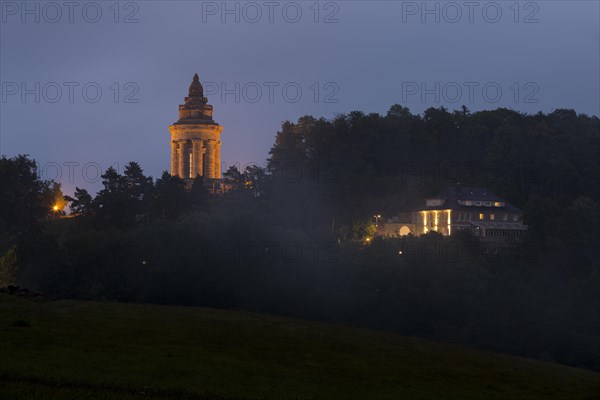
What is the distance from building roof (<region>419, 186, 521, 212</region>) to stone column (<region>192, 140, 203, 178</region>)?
1838 inches

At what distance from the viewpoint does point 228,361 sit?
52.6m

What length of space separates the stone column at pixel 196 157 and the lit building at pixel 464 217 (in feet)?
134

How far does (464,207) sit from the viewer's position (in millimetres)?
153000

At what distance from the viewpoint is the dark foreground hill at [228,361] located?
44.6m

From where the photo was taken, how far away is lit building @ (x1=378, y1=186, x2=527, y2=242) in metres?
151

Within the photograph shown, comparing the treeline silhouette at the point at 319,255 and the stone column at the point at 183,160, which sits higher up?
the stone column at the point at 183,160

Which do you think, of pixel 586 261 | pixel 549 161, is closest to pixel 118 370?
pixel 586 261

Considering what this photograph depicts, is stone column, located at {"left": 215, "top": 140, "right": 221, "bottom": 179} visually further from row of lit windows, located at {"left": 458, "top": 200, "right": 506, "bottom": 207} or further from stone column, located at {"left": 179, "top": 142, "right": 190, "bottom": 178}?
row of lit windows, located at {"left": 458, "top": 200, "right": 506, "bottom": 207}

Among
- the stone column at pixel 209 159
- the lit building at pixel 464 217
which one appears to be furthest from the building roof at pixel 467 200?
the stone column at pixel 209 159

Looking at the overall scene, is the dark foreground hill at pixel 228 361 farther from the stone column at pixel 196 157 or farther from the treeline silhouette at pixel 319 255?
the stone column at pixel 196 157

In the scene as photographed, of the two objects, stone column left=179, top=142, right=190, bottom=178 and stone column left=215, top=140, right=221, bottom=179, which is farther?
stone column left=215, top=140, right=221, bottom=179

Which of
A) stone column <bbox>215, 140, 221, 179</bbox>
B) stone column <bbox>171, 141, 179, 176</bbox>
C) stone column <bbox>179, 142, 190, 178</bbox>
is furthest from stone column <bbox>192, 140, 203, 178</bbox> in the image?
stone column <bbox>171, 141, 179, 176</bbox>

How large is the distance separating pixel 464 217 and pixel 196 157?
55.4 metres

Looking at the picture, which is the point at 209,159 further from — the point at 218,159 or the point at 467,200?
the point at 467,200
